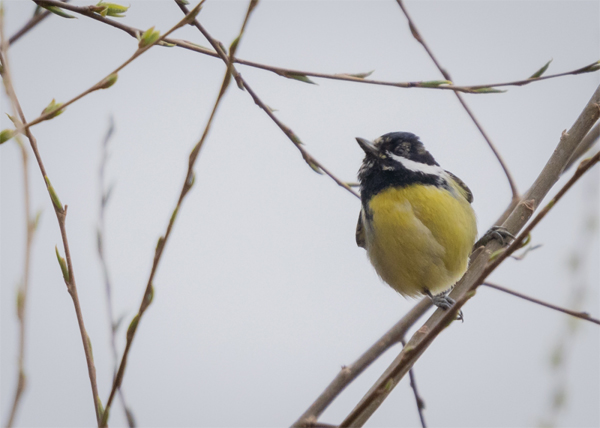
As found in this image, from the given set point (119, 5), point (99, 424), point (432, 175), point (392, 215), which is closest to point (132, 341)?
point (99, 424)

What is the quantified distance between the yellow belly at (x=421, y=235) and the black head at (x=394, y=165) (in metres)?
0.10

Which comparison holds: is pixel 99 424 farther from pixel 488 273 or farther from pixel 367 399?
pixel 488 273

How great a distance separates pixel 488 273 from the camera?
1.59m

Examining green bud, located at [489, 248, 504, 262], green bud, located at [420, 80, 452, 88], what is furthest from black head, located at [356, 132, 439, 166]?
green bud, located at [489, 248, 504, 262]

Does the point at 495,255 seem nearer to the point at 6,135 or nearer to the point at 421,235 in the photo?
the point at 6,135

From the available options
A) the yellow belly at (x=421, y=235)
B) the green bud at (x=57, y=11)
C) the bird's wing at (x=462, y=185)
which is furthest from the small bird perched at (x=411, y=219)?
the green bud at (x=57, y=11)

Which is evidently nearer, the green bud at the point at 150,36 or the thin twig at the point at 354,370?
the green bud at the point at 150,36

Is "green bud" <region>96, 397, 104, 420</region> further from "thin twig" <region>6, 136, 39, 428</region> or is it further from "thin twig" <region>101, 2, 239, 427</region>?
"thin twig" <region>6, 136, 39, 428</region>

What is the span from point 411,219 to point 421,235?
13 centimetres

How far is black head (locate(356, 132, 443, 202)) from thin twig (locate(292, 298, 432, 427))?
129 centimetres

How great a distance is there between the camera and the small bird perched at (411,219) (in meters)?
4.33

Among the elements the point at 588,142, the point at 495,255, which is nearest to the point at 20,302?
the point at 495,255

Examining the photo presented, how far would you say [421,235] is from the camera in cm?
432

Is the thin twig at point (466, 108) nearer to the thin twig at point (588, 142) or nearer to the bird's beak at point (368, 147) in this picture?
the thin twig at point (588, 142)
